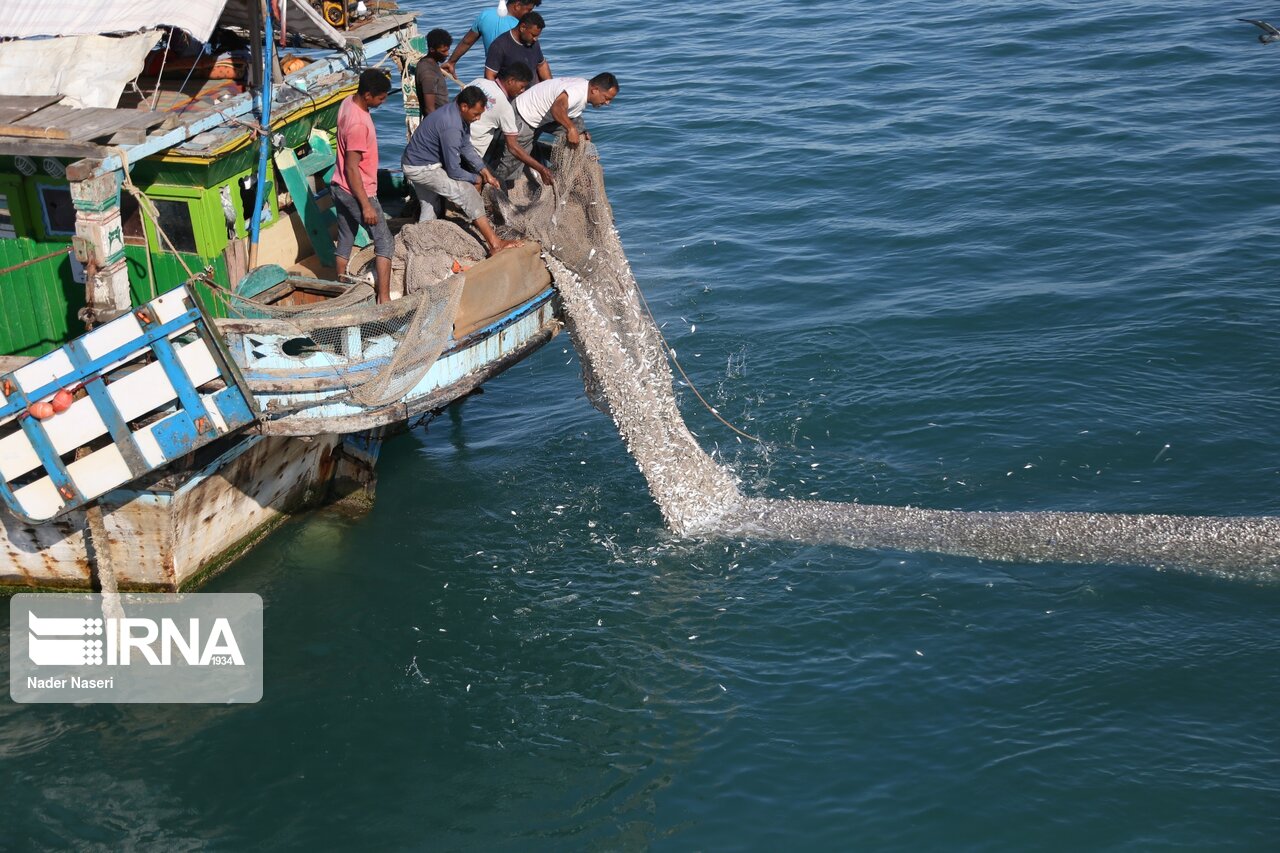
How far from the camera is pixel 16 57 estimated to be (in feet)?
34.0

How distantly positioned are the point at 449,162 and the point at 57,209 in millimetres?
3155

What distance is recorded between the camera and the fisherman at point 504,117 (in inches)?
420

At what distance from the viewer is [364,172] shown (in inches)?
399

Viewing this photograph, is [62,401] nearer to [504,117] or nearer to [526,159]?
[526,159]

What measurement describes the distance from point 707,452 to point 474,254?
3385 mm

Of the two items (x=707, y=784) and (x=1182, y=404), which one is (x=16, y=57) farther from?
(x=1182, y=404)

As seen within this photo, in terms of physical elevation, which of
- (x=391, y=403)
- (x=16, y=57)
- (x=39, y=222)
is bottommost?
(x=391, y=403)

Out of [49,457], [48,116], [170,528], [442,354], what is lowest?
[170,528]

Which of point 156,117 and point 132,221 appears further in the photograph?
point 132,221

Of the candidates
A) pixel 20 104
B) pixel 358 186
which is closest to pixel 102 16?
pixel 20 104

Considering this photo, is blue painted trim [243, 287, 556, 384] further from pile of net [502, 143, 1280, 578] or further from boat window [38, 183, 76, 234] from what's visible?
boat window [38, 183, 76, 234]

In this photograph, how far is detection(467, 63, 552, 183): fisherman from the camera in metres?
10.7

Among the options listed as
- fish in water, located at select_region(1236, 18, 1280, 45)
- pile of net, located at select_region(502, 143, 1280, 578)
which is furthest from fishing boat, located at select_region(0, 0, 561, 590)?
fish in water, located at select_region(1236, 18, 1280, 45)

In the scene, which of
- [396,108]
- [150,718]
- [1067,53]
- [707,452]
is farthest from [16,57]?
[1067,53]
